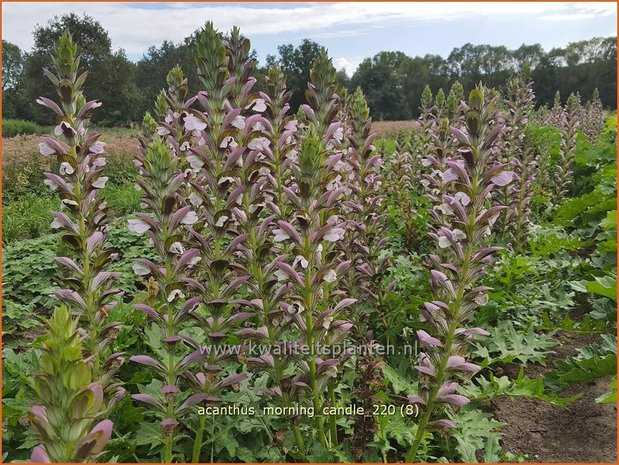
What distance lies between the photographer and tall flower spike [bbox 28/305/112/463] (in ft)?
5.26

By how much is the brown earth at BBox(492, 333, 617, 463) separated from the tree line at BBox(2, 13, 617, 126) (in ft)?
96.4

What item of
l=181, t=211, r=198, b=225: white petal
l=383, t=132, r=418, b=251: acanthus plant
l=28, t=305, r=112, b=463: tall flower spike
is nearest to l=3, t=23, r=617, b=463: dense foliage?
l=181, t=211, r=198, b=225: white petal

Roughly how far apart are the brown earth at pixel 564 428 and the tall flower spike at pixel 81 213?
2.89m

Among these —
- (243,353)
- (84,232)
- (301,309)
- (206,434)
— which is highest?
(84,232)

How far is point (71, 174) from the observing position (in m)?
3.15

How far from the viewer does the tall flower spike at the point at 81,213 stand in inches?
118

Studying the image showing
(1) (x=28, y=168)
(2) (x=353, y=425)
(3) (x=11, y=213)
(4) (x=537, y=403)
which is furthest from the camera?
(1) (x=28, y=168)

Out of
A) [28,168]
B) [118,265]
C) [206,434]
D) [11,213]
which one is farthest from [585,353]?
[28,168]

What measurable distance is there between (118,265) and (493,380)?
16.0ft

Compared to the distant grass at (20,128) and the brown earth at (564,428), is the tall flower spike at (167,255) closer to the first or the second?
the brown earth at (564,428)

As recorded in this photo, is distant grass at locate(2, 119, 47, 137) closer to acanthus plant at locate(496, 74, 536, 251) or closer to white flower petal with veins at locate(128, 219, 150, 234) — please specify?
acanthus plant at locate(496, 74, 536, 251)

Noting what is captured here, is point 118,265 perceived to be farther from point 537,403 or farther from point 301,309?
point 537,403

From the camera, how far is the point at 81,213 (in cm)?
313

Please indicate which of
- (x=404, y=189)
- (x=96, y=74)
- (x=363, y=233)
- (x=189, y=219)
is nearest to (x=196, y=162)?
(x=189, y=219)
